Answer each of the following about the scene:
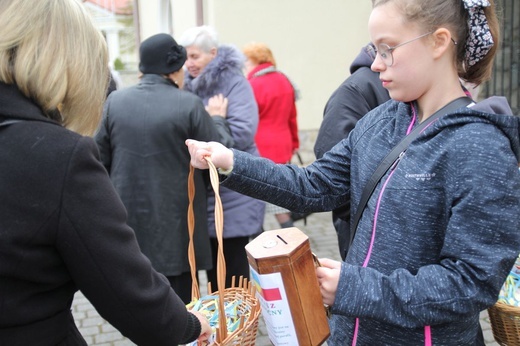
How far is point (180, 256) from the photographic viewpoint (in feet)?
11.6

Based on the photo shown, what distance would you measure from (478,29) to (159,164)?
2194 mm

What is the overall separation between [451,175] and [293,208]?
56cm

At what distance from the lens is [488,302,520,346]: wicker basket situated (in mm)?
1842

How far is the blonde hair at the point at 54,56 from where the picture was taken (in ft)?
4.58

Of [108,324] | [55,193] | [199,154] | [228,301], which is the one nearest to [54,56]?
[55,193]

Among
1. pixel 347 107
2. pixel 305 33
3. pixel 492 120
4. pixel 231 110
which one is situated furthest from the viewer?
pixel 305 33

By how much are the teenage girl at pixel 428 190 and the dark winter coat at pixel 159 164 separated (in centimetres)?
168

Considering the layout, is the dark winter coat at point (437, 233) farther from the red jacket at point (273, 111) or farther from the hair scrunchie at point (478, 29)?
the red jacket at point (273, 111)

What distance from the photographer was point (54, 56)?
4.65 ft

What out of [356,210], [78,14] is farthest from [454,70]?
[78,14]

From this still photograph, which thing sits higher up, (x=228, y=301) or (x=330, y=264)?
(x=330, y=264)

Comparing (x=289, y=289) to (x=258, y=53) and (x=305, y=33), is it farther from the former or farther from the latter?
(x=305, y=33)

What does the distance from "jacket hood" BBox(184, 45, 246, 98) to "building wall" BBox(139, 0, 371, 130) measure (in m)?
3.86

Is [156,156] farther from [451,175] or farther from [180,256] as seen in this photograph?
[451,175]
